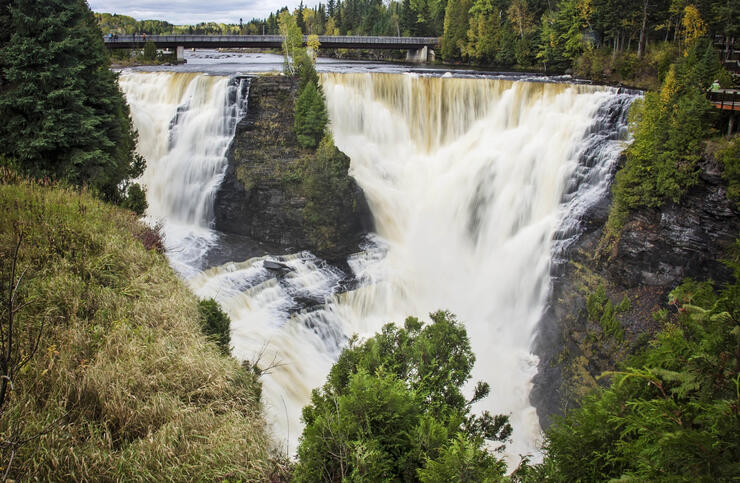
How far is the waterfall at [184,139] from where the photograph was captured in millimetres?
26781

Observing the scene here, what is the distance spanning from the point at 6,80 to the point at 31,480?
1734cm

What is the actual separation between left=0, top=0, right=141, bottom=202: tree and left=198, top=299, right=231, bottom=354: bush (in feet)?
28.1

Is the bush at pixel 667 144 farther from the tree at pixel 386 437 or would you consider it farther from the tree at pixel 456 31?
the tree at pixel 456 31

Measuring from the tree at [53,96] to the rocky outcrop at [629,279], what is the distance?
717 inches

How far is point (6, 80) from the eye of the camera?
17.7m

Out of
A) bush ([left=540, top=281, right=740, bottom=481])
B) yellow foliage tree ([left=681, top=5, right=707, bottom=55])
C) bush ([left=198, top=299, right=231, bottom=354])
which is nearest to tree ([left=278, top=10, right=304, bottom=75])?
bush ([left=198, top=299, right=231, bottom=354])

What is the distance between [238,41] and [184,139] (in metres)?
33.2

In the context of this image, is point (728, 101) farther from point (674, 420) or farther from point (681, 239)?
point (674, 420)

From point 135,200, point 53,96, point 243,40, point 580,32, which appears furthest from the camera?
point 243,40

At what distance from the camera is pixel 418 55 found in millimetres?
67188

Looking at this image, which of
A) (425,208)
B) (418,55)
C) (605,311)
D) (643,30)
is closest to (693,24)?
(643,30)

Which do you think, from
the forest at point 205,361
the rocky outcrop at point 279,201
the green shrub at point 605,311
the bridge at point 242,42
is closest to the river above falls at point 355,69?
the bridge at point 242,42

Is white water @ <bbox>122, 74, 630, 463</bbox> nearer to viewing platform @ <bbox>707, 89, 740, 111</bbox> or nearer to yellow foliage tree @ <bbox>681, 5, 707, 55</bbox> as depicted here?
viewing platform @ <bbox>707, 89, 740, 111</bbox>

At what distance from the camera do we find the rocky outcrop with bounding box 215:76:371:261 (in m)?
26.2
